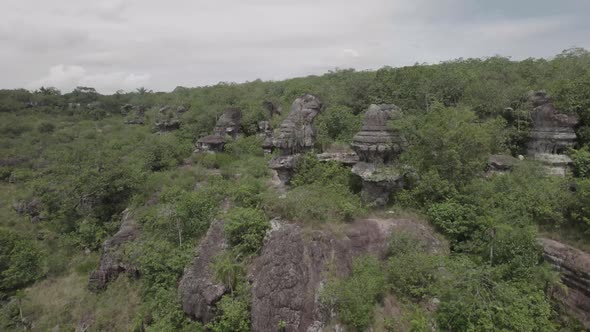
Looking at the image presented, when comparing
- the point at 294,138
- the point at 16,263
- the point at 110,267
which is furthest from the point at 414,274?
the point at 16,263

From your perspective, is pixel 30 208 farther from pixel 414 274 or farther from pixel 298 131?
pixel 414 274

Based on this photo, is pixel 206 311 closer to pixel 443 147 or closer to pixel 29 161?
pixel 443 147

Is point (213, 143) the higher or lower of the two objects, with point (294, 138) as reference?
lower

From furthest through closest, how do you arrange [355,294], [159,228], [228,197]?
[228,197]
[159,228]
[355,294]

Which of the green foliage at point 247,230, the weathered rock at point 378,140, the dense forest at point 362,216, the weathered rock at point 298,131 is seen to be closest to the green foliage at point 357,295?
the dense forest at point 362,216

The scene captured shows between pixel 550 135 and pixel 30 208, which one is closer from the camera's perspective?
pixel 550 135

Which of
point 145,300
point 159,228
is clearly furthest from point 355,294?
point 159,228

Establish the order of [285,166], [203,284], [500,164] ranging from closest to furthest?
1. [203,284]
2. [500,164]
3. [285,166]
